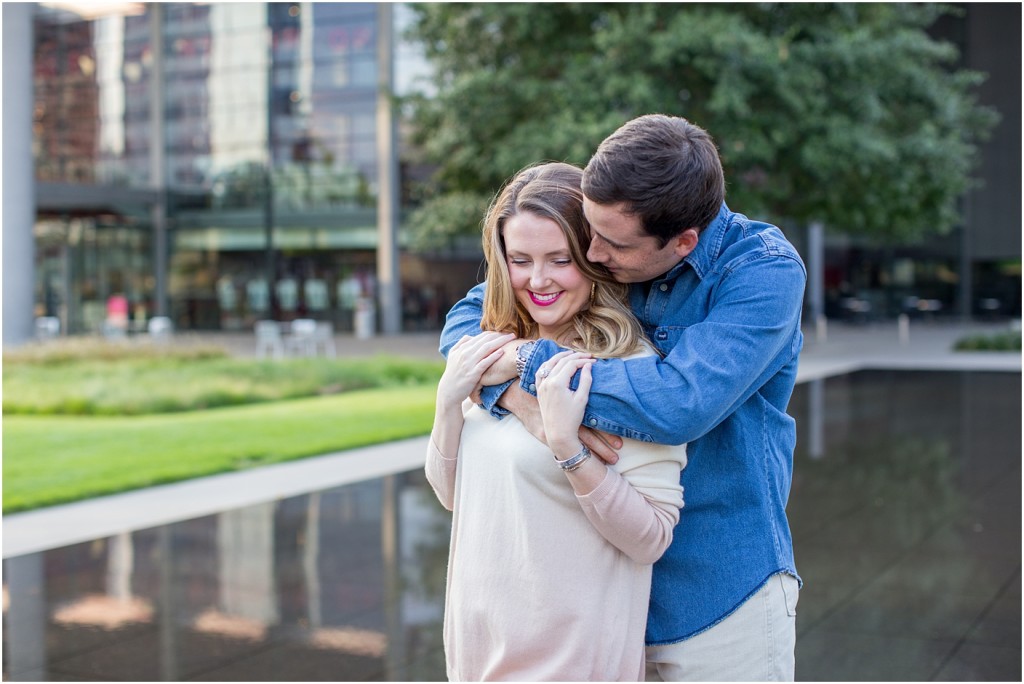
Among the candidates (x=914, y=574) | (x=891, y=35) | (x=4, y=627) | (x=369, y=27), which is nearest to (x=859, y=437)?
(x=914, y=574)

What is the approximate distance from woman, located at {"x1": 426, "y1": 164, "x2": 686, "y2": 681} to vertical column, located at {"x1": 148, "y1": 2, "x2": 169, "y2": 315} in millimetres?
35086

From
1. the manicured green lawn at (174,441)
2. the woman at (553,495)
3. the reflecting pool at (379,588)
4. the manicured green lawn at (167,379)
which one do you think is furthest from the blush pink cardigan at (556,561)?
the manicured green lawn at (167,379)

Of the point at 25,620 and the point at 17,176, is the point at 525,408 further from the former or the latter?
the point at 17,176

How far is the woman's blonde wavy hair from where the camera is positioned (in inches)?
85.1

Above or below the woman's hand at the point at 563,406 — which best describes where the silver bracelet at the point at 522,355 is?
above

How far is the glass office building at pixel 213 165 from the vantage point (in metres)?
33.5

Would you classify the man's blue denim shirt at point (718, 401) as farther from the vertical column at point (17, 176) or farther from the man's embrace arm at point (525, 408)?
the vertical column at point (17, 176)

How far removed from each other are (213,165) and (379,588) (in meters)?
31.0

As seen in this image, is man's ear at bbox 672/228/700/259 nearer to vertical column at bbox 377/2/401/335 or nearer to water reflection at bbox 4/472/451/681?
water reflection at bbox 4/472/451/681

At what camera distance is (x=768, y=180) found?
875 inches

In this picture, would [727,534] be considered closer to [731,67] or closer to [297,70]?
[731,67]

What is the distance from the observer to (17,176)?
2216cm

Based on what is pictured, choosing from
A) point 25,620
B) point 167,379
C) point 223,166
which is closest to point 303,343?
point 167,379

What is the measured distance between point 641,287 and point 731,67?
59.2 ft
